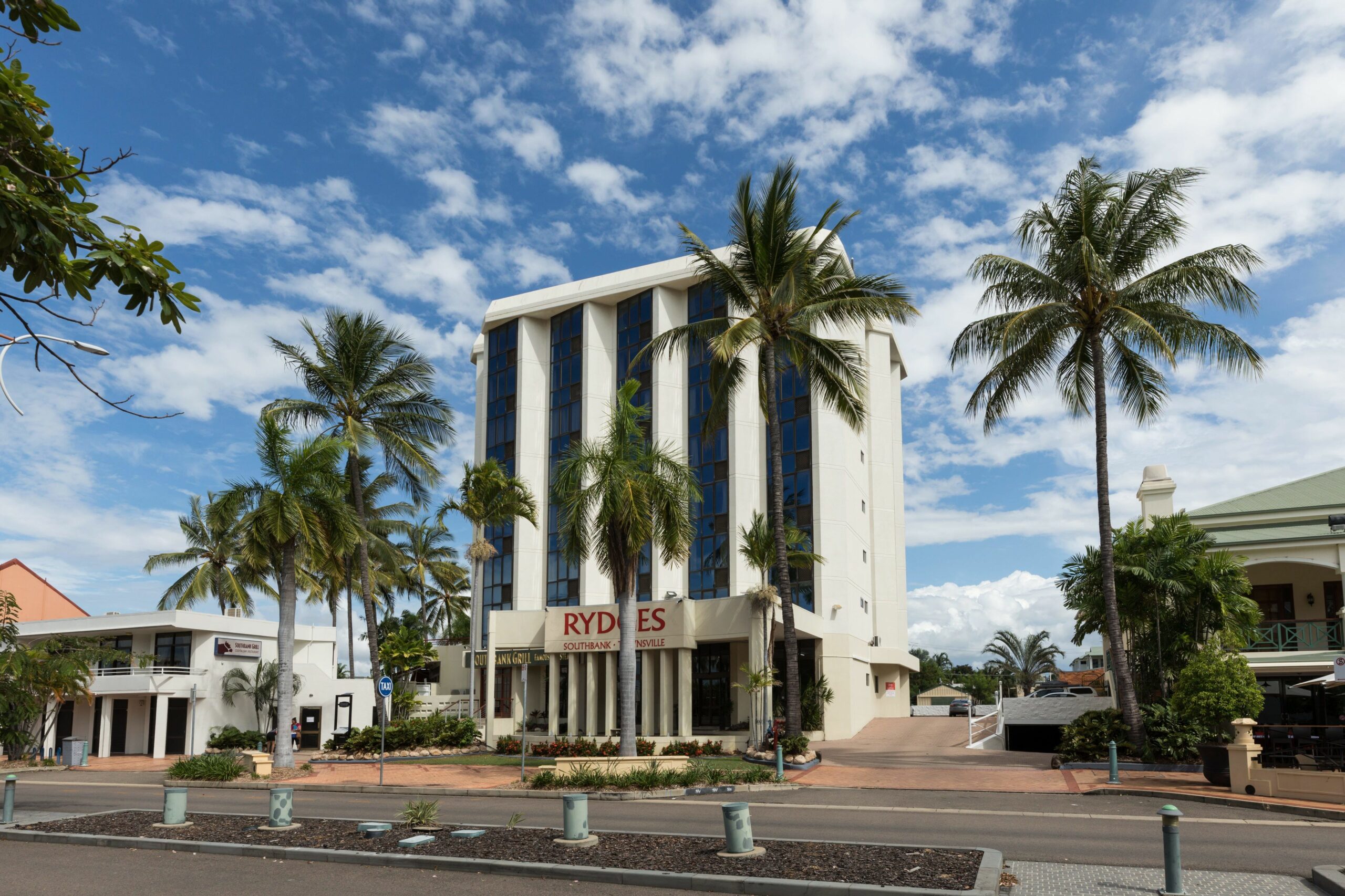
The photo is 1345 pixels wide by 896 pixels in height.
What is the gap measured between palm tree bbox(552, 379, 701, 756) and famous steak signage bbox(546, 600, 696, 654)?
6982 mm

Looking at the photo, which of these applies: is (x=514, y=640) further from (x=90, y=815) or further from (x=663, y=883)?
(x=663, y=883)

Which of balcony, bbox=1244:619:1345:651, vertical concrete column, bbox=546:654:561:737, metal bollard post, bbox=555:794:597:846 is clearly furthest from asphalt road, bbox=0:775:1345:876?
balcony, bbox=1244:619:1345:651

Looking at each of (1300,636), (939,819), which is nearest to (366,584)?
(939,819)

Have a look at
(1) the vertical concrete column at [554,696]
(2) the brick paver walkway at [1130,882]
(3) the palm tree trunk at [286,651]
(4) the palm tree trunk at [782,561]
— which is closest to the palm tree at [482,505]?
(1) the vertical concrete column at [554,696]

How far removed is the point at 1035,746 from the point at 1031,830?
741 inches

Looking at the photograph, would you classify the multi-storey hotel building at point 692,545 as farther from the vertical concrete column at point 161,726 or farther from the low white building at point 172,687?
the vertical concrete column at point 161,726

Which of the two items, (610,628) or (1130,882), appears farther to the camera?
(610,628)

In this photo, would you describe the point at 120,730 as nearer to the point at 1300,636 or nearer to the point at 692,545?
the point at 692,545

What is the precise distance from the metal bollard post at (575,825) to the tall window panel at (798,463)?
3150 centimetres

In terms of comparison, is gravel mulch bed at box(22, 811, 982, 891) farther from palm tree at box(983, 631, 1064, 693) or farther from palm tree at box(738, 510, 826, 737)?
palm tree at box(983, 631, 1064, 693)

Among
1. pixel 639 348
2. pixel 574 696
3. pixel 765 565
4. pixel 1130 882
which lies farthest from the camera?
pixel 639 348

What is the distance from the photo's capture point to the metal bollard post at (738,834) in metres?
12.1

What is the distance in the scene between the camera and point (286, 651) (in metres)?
29.2

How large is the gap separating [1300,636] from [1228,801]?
13015 mm
